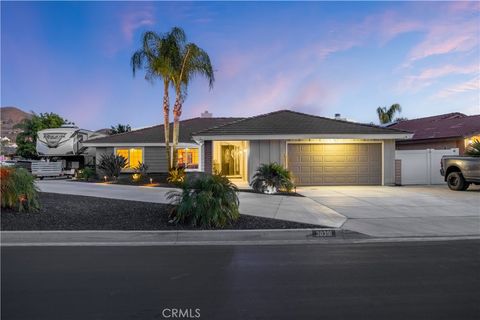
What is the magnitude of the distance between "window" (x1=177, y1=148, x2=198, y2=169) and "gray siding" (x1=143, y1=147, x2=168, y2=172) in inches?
44.5

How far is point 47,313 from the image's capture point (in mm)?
4340

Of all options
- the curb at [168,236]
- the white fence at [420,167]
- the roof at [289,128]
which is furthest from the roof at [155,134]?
the curb at [168,236]

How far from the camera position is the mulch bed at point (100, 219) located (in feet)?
30.6

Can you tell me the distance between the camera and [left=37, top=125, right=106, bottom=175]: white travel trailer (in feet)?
89.7

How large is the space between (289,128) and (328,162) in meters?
2.88

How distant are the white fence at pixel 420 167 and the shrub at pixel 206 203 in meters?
14.8

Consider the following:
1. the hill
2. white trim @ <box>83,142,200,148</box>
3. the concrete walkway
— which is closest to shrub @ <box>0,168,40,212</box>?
the concrete walkway

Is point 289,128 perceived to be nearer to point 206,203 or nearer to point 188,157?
point 188,157

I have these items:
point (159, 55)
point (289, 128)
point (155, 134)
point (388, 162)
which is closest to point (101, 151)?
point (155, 134)

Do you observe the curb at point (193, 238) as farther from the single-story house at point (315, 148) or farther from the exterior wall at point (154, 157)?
the exterior wall at point (154, 157)

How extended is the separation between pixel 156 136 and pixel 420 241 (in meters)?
21.7

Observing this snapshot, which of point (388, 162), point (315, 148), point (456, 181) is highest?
point (315, 148)

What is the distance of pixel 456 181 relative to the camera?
18.1m

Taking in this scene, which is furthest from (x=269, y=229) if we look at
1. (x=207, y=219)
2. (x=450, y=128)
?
(x=450, y=128)
